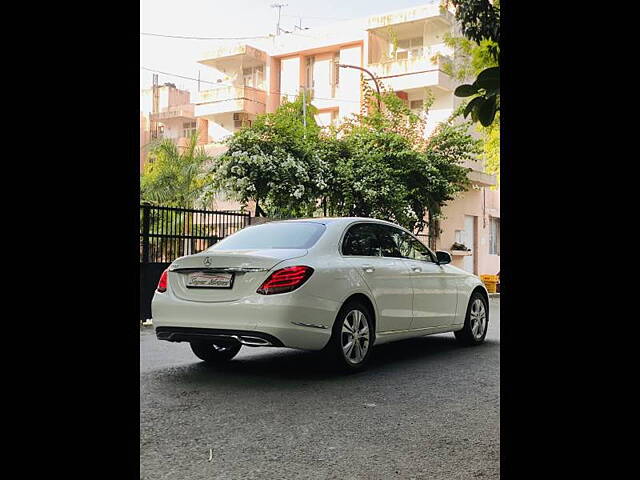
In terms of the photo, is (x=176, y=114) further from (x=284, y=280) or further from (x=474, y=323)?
(x=284, y=280)

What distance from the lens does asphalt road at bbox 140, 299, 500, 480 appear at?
379 cm

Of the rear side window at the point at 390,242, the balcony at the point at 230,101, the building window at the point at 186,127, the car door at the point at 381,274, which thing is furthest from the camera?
the building window at the point at 186,127

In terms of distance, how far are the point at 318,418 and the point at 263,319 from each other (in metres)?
1.43

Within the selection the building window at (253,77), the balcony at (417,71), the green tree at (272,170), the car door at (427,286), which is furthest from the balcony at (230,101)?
the car door at (427,286)

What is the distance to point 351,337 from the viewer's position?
22.2 ft

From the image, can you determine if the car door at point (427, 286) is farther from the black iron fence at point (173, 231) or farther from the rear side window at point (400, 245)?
the black iron fence at point (173, 231)

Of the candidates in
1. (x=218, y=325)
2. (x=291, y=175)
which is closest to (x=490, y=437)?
(x=218, y=325)

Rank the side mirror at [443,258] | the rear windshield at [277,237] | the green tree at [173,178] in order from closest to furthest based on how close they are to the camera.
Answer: the rear windshield at [277,237], the side mirror at [443,258], the green tree at [173,178]

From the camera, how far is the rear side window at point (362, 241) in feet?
23.5

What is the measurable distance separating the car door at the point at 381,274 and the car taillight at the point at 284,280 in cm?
70

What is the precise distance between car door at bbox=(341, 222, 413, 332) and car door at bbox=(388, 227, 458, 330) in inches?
6.5

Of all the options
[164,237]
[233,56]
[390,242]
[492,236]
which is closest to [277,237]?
[390,242]

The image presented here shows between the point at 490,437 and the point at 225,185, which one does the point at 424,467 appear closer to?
the point at 490,437
